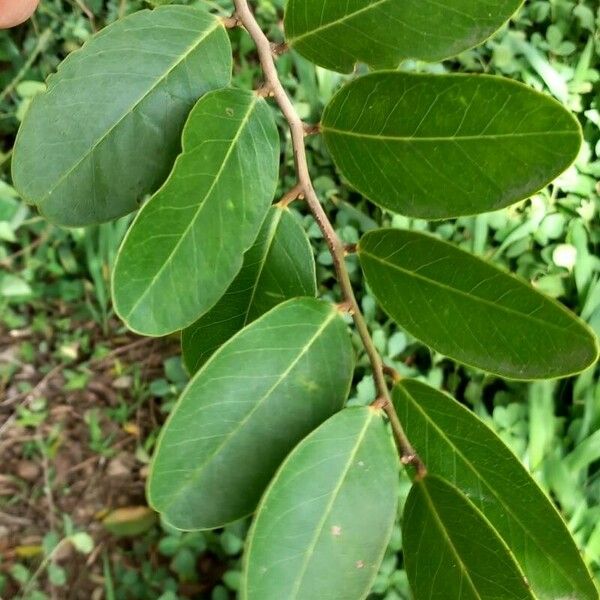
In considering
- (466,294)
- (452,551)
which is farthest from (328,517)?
(466,294)

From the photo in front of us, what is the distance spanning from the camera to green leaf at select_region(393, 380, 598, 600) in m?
0.59

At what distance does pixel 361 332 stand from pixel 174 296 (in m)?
0.17

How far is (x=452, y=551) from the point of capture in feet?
1.87

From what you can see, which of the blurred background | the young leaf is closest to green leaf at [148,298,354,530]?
the young leaf

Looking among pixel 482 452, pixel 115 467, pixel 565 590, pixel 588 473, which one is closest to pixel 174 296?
pixel 482 452

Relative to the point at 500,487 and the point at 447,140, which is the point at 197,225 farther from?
the point at 500,487

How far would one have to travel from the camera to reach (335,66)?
621mm

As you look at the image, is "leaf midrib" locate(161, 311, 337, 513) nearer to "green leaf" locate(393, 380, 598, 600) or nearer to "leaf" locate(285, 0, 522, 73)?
"green leaf" locate(393, 380, 598, 600)

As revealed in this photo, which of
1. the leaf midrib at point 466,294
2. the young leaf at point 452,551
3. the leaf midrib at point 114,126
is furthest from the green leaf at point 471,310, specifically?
the leaf midrib at point 114,126

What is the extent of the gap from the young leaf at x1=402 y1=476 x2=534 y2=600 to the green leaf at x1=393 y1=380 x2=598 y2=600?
36 millimetres

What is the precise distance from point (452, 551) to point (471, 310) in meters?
0.19

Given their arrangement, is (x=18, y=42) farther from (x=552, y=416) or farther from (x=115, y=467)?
(x=552, y=416)

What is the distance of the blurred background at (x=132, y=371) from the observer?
1.55m

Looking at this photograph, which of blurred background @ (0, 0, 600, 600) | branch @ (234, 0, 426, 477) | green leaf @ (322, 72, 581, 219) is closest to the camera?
green leaf @ (322, 72, 581, 219)
